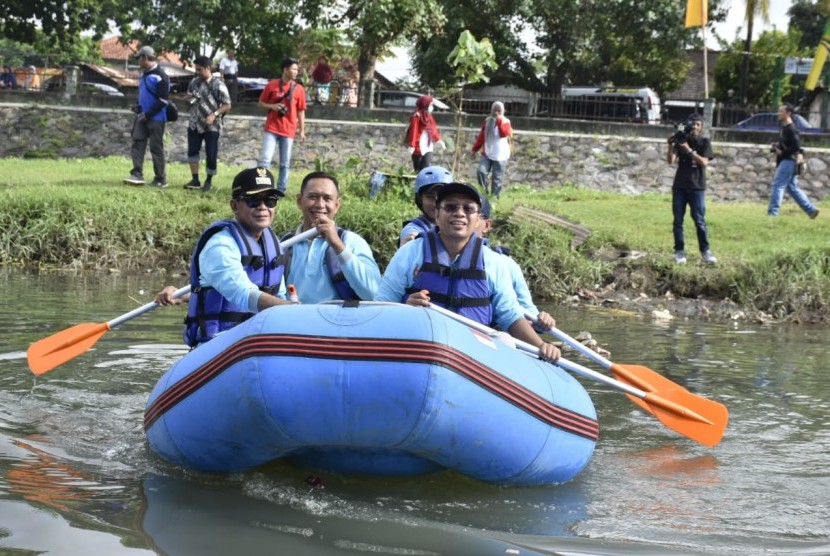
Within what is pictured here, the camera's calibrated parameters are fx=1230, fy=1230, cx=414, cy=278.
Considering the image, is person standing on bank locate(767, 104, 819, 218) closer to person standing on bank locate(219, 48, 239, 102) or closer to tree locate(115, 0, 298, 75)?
person standing on bank locate(219, 48, 239, 102)

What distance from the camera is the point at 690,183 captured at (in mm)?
12250

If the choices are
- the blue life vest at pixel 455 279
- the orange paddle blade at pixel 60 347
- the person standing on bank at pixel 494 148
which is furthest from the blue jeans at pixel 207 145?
the blue life vest at pixel 455 279

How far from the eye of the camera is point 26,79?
24.0m

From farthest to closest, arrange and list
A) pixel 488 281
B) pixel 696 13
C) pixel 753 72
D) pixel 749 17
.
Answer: pixel 753 72 < pixel 749 17 < pixel 696 13 < pixel 488 281

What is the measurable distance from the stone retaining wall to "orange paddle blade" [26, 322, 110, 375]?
35.8 ft

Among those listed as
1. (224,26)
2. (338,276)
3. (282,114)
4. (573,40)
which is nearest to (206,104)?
(282,114)

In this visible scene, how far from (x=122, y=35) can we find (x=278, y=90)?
20.4 meters

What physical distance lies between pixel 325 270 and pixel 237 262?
555 millimetres

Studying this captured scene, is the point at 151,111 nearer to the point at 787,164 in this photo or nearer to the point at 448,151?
the point at 448,151

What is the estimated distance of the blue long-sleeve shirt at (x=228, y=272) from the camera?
5.56m

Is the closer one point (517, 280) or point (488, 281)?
point (488, 281)

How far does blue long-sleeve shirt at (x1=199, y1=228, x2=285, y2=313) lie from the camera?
5.56 meters

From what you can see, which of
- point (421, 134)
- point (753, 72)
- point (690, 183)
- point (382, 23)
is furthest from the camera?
point (753, 72)

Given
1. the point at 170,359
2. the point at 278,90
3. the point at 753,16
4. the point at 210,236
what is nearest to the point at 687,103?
the point at 753,16
